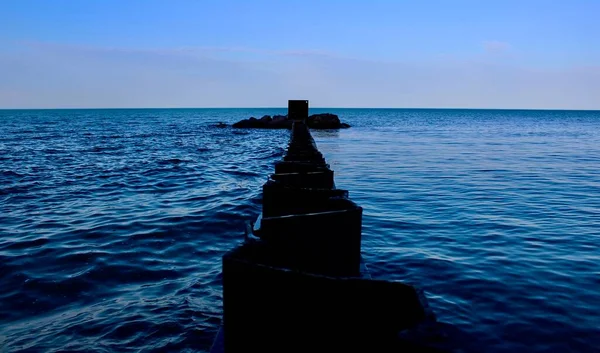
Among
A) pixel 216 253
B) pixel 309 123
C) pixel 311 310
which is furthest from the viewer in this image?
pixel 309 123

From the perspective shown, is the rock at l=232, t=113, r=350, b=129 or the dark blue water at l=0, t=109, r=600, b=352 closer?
the dark blue water at l=0, t=109, r=600, b=352

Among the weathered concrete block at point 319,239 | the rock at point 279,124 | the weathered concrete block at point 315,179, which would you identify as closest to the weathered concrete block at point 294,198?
the weathered concrete block at point 319,239

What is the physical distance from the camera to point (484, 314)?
6.21 m

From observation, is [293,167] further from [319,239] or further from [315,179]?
[319,239]

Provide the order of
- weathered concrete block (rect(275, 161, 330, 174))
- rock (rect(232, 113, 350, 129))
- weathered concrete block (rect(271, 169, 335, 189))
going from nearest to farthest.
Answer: weathered concrete block (rect(271, 169, 335, 189)), weathered concrete block (rect(275, 161, 330, 174)), rock (rect(232, 113, 350, 129))

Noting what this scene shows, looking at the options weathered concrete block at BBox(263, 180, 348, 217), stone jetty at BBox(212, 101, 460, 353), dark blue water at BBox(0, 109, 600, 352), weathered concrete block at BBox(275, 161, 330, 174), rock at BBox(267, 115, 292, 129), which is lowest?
dark blue water at BBox(0, 109, 600, 352)

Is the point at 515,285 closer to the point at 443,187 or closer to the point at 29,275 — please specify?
the point at 29,275

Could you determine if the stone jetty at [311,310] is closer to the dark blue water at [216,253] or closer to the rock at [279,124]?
the dark blue water at [216,253]

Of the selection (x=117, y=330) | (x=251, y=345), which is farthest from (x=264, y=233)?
(x=117, y=330)

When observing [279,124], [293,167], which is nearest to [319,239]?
[293,167]

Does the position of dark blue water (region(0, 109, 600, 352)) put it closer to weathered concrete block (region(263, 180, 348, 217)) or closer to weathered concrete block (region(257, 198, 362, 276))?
weathered concrete block (region(263, 180, 348, 217))

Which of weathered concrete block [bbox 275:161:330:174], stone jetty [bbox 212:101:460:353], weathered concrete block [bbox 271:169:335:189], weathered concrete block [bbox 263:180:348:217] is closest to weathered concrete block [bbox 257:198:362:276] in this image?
A: stone jetty [bbox 212:101:460:353]

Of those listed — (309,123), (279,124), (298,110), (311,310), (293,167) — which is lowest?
(311,310)

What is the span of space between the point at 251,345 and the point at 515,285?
5979 mm
